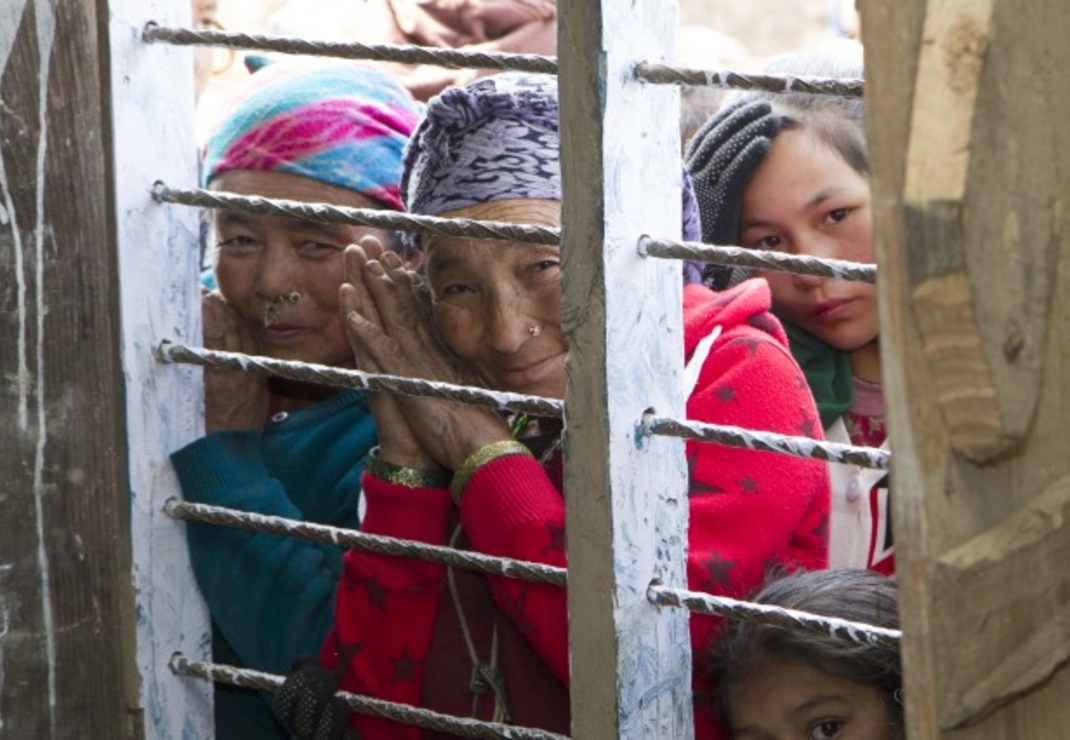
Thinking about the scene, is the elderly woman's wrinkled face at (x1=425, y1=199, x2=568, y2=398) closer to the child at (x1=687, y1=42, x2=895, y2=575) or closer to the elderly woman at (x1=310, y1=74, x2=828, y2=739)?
the elderly woman at (x1=310, y1=74, x2=828, y2=739)

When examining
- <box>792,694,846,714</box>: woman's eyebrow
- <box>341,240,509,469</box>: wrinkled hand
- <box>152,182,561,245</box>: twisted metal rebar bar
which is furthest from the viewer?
<box>341,240,509,469</box>: wrinkled hand

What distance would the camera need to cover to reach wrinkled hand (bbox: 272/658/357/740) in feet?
6.48

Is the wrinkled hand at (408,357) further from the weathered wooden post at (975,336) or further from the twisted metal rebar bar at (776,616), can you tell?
the weathered wooden post at (975,336)

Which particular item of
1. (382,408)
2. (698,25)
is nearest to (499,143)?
(382,408)

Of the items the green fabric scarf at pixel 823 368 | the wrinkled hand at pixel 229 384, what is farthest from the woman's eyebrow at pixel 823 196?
the wrinkled hand at pixel 229 384

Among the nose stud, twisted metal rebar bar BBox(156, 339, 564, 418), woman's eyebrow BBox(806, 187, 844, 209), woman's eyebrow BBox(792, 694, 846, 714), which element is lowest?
woman's eyebrow BBox(792, 694, 846, 714)

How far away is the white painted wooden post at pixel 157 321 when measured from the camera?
1980 millimetres

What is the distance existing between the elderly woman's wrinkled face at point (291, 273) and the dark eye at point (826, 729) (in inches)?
33.6

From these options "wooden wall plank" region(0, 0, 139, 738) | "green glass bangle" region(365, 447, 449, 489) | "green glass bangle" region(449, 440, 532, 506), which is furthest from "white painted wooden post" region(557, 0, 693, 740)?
"wooden wall plank" region(0, 0, 139, 738)

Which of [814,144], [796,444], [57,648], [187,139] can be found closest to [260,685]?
[57,648]

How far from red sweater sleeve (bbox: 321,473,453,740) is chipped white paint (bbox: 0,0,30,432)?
41 centimetres

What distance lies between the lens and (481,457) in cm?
199

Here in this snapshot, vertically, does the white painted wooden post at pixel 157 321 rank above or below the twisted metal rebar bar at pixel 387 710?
above

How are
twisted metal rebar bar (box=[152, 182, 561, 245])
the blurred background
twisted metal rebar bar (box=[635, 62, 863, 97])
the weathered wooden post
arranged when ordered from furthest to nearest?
the blurred background
twisted metal rebar bar (box=[152, 182, 561, 245])
twisted metal rebar bar (box=[635, 62, 863, 97])
the weathered wooden post
